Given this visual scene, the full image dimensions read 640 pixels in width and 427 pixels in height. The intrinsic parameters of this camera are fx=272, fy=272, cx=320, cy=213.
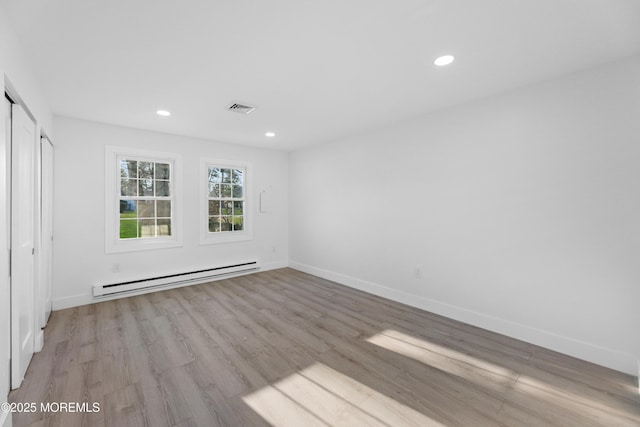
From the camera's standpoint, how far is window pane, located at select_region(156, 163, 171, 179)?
4371 mm

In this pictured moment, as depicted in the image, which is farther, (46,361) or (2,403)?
(46,361)

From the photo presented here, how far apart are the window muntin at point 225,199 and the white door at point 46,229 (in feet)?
6.58

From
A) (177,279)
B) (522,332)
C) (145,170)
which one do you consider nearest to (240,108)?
(145,170)

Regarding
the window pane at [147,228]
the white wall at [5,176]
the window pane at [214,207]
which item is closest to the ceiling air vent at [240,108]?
the white wall at [5,176]

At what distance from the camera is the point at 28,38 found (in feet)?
6.25

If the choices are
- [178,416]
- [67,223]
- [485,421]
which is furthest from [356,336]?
[67,223]

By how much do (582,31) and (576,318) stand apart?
7.54ft

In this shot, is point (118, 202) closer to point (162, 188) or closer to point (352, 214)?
point (162, 188)

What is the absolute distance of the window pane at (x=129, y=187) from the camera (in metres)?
4.06

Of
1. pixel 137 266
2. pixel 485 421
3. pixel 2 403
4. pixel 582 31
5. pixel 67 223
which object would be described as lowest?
pixel 485 421

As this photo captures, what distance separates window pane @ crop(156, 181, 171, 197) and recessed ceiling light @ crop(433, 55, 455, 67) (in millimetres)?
4164

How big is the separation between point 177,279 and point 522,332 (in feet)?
15.0

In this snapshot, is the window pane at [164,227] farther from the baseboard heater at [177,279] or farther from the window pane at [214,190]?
the window pane at [214,190]

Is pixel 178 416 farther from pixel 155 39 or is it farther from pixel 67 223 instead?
pixel 67 223
